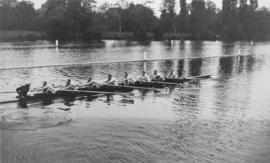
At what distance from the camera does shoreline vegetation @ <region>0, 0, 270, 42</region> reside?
99.5 metres

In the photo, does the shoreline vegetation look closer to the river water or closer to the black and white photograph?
the black and white photograph

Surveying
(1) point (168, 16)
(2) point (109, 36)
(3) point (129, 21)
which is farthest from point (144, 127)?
(1) point (168, 16)

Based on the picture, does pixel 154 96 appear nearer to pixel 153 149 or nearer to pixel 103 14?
pixel 153 149

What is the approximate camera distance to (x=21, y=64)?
47.3 metres

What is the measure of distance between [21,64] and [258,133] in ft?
114

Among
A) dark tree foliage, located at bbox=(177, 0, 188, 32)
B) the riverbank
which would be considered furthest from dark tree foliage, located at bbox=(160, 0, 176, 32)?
the riverbank

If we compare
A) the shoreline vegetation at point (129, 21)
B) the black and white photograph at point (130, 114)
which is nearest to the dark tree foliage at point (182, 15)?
the shoreline vegetation at point (129, 21)

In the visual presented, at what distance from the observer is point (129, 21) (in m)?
128

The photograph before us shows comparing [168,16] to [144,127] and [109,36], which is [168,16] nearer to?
[109,36]

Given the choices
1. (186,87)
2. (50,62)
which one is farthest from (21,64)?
(186,87)

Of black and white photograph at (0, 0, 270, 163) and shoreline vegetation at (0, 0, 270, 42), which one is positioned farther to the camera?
shoreline vegetation at (0, 0, 270, 42)

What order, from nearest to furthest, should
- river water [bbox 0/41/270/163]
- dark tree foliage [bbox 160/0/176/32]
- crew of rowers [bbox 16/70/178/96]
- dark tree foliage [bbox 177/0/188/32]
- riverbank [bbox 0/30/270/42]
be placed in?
river water [bbox 0/41/270/163]
crew of rowers [bbox 16/70/178/96]
riverbank [bbox 0/30/270/42]
dark tree foliage [bbox 177/0/188/32]
dark tree foliage [bbox 160/0/176/32]

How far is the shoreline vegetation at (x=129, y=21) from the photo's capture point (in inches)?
3917

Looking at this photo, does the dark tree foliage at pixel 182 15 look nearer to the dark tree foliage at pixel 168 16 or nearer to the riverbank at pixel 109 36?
the dark tree foliage at pixel 168 16
